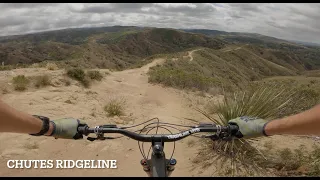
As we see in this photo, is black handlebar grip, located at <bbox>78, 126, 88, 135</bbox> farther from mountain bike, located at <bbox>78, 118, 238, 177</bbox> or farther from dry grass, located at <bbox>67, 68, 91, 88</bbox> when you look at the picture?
dry grass, located at <bbox>67, 68, 91, 88</bbox>

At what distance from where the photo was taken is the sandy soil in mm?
5245

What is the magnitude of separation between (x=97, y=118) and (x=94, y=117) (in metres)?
0.09

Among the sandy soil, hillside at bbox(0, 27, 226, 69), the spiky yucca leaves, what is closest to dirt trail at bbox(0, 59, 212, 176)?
the sandy soil

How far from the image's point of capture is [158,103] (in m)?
10.5

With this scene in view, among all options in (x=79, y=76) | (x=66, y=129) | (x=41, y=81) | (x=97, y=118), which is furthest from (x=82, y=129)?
(x=79, y=76)

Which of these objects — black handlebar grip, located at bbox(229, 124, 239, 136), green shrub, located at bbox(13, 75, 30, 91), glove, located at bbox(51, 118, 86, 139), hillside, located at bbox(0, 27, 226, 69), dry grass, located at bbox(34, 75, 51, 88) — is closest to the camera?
glove, located at bbox(51, 118, 86, 139)

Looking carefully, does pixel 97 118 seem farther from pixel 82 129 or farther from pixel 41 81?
pixel 82 129

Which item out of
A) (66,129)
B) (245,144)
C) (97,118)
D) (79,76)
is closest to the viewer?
(66,129)

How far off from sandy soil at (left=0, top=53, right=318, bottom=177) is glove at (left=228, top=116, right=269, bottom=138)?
285 cm

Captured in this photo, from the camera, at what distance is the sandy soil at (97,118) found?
524 centimetres

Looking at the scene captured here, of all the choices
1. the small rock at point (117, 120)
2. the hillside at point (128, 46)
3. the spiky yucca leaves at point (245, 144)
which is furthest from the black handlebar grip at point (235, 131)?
the hillside at point (128, 46)

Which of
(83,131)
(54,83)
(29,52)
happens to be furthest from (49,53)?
(83,131)

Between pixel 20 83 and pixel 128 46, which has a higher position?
pixel 128 46

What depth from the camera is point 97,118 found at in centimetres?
759
